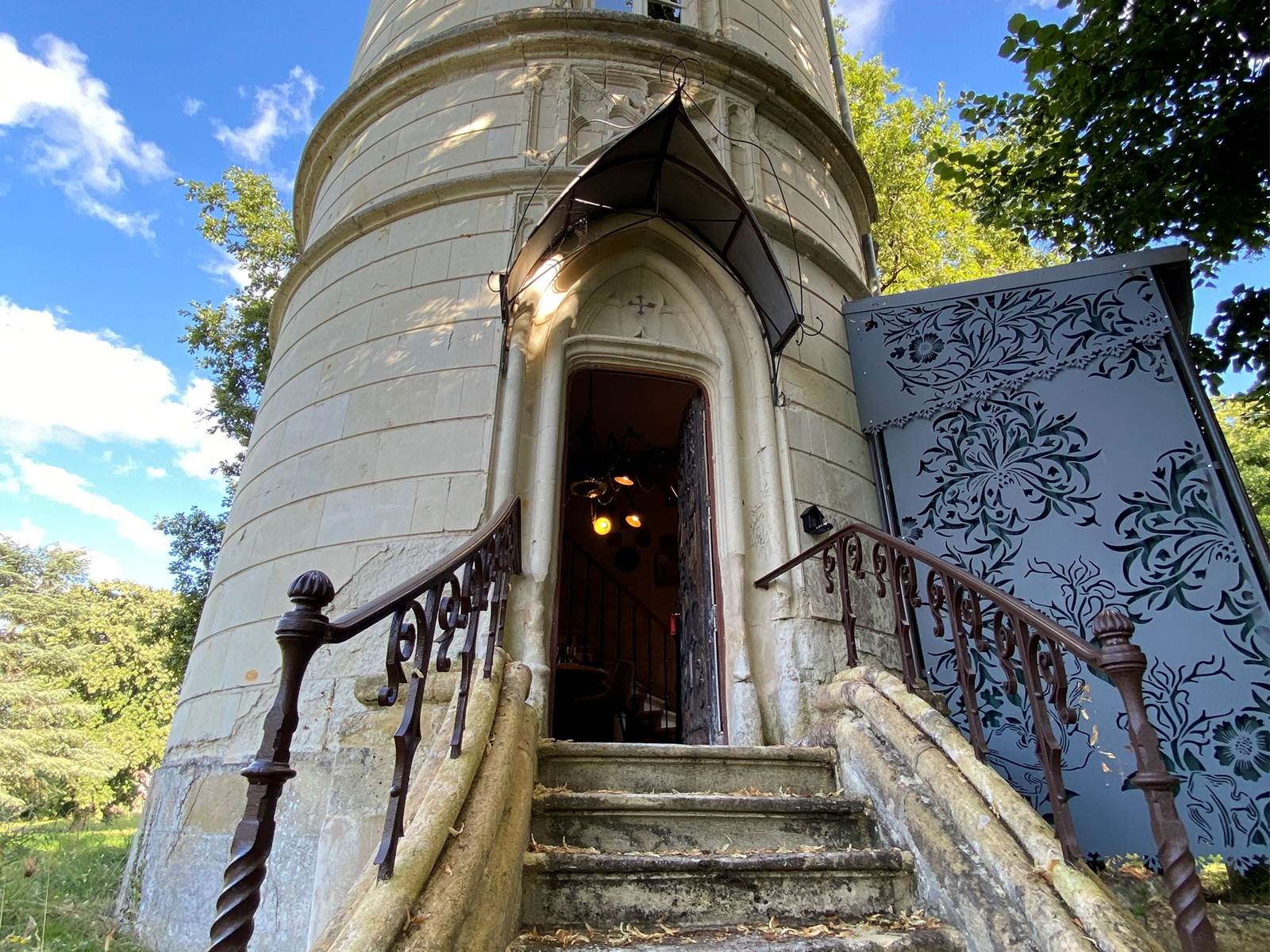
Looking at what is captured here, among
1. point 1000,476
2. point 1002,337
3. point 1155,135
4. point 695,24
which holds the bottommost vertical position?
point 1000,476

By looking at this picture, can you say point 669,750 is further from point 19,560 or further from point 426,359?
point 19,560

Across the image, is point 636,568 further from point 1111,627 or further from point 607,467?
point 1111,627

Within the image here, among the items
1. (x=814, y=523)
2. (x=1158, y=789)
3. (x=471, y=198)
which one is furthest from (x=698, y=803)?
(x=471, y=198)

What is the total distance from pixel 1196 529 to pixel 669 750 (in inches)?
120

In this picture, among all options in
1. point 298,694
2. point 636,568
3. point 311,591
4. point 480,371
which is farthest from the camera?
point 636,568

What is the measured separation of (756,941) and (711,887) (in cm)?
27

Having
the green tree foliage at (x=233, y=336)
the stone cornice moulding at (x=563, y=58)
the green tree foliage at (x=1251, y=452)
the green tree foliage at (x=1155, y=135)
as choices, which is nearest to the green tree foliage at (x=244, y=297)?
the green tree foliage at (x=233, y=336)

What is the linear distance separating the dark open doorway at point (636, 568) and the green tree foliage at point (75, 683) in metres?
12.7

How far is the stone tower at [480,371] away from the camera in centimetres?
353

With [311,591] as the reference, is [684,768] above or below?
below

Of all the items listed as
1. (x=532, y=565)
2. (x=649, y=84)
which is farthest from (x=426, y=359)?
(x=649, y=84)

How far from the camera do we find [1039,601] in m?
3.92

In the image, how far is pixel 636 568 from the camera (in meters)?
9.12

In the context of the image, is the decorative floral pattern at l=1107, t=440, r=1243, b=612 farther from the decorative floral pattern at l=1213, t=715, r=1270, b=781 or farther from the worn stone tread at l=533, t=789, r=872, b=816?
the worn stone tread at l=533, t=789, r=872, b=816
